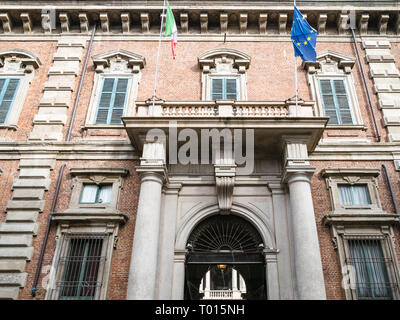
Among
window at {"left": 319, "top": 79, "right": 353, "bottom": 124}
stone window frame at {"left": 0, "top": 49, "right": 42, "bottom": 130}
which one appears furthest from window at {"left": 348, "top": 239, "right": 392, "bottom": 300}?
stone window frame at {"left": 0, "top": 49, "right": 42, "bottom": 130}

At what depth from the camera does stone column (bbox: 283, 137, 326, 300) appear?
26.1 feet

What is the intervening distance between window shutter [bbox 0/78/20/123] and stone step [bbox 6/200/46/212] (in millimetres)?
3241

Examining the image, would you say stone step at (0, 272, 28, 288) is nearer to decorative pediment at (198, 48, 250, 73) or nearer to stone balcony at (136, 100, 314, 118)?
stone balcony at (136, 100, 314, 118)

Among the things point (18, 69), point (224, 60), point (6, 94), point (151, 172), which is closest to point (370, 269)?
point (151, 172)

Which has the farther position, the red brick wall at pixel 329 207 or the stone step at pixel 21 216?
the stone step at pixel 21 216

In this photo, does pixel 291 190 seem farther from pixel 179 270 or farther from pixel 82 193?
pixel 82 193

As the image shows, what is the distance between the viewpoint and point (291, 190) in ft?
30.3

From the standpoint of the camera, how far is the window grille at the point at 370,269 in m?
8.93

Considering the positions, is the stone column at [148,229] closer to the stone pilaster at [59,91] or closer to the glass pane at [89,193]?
the glass pane at [89,193]

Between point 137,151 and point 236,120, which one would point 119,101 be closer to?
point 137,151

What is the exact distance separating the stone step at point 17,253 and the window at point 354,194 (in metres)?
8.59

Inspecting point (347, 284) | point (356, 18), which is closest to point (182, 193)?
point (347, 284)

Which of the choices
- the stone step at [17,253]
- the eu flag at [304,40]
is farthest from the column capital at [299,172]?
the stone step at [17,253]

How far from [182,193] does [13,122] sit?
241 inches
